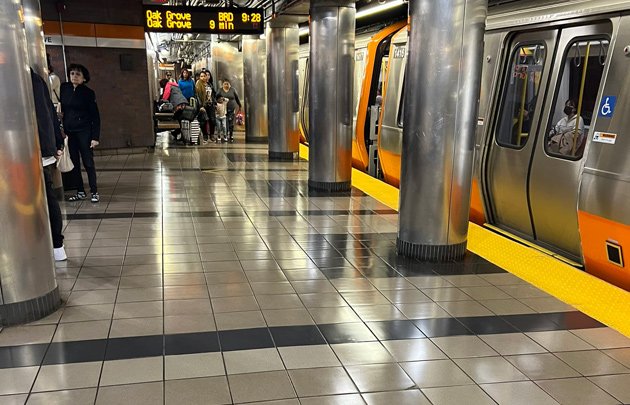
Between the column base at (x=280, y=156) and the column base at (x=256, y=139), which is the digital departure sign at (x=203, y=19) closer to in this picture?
the column base at (x=280, y=156)

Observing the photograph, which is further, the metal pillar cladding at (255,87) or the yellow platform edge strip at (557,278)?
the metal pillar cladding at (255,87)

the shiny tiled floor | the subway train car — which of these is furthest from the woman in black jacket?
the subway train car

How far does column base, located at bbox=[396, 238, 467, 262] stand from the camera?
491 centimetres

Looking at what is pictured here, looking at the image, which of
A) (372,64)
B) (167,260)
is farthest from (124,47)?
(167,260)

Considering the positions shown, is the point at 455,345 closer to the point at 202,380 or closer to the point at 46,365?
the point at 202,380

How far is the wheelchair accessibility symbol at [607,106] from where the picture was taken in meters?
4.04

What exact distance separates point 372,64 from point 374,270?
5.37 m

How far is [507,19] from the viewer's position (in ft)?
17.5

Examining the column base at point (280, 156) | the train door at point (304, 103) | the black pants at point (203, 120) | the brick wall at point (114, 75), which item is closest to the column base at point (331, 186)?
the column base at point (280, 156)

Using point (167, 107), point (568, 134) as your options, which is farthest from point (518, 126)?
point (167, 107)

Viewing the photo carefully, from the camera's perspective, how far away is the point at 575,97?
15.2ft

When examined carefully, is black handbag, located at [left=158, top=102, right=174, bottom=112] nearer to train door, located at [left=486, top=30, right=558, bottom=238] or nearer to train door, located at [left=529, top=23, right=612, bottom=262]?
train door, located at [left=486, top=30, right=558, bottom=238]

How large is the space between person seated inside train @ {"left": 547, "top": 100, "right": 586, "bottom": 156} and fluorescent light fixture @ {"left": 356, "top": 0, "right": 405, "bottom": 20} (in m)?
4.01

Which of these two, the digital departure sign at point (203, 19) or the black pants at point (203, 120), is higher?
the digital departure sign at point (203, 19)
